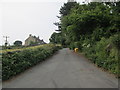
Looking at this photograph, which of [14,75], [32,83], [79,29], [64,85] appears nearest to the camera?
[64,85]

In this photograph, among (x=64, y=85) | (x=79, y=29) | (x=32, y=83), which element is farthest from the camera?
(x=79, y=29)

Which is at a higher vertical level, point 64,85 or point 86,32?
point 86,32

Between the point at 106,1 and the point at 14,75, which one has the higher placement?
the point at 106,1

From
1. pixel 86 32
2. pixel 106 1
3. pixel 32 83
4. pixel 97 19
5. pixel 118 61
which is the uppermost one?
pixel 106 1

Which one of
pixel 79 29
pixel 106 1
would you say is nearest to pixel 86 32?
pixel 79 29

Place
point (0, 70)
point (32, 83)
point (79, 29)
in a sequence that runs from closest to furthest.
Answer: point (32, 83)
point (0, 70)
point (79, 29)

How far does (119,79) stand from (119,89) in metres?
1.43

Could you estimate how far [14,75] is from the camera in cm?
848

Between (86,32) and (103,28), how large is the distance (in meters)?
2.90

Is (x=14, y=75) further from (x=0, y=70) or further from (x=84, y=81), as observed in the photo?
(x=84, y=81)

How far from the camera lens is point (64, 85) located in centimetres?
659

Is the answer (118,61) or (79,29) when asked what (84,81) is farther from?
(79,29)

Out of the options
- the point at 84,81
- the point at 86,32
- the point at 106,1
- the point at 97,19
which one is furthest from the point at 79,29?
the point at 84,81

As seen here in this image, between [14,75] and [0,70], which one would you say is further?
[14,75]
